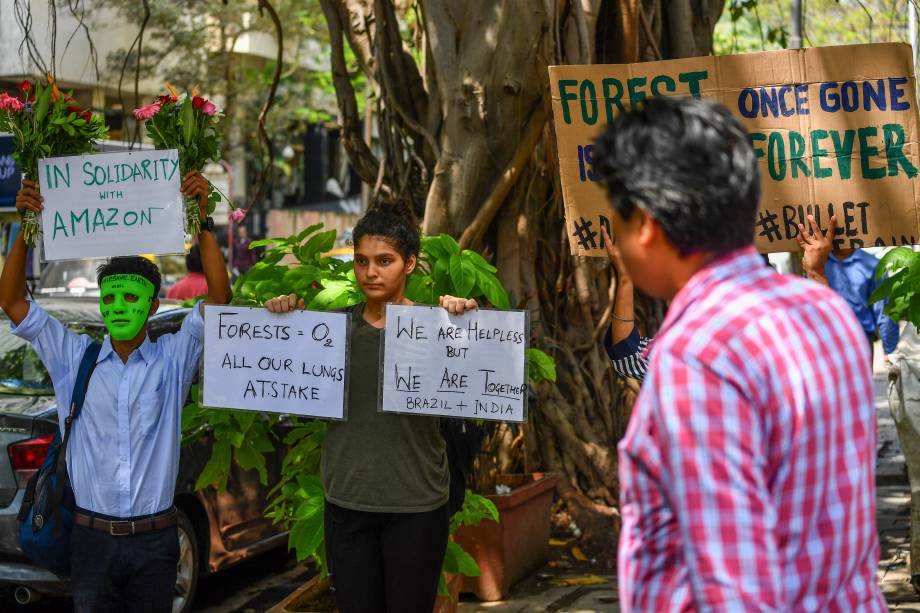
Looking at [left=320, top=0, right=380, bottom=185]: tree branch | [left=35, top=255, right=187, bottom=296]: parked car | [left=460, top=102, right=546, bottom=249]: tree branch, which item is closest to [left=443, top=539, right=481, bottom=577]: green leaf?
[left=460, top=102, right=546, bottom=249]: tree branch

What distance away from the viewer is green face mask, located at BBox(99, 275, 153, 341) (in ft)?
12.9

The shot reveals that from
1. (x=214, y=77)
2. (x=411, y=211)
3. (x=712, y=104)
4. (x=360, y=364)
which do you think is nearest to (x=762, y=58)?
(x=360, y=364)

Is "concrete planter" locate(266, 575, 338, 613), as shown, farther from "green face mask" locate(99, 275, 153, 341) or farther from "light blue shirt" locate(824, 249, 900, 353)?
"light blue shirt" locate(824, 249, 900, 353)

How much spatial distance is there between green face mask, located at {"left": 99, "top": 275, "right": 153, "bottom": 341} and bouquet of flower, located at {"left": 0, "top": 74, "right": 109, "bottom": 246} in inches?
18.8

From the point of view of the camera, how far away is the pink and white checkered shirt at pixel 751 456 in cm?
180

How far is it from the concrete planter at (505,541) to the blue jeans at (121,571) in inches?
95.9

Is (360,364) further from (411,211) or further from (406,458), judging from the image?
(411,211)

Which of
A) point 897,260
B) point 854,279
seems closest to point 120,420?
point 897,260

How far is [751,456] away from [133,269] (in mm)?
2725

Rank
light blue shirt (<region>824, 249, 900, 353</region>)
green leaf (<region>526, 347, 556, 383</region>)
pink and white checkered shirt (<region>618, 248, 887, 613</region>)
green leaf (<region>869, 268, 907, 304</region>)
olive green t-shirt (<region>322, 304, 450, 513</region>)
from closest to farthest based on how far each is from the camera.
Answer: pink and white checkered shirt (<region>618, 248, 887, 613</region>) < olive green t-shirt (<region>322, 304, 450, 513</region>) < green leaf (<region>526, 347, 556, 383</region>) < green leaf (<region>869, 268, 907, 304</region>) < light blue shirt (<region>824, 249, 900, 353</region>)

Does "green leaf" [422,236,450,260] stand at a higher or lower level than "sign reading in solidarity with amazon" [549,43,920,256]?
lower

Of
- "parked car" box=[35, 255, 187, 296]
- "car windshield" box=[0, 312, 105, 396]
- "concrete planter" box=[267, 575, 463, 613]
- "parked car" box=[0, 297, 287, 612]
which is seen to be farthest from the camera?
"parked car" box=[35, 255, 187, 296]

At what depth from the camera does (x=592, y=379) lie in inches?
293

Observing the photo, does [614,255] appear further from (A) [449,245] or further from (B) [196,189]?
(B) [196,189]
